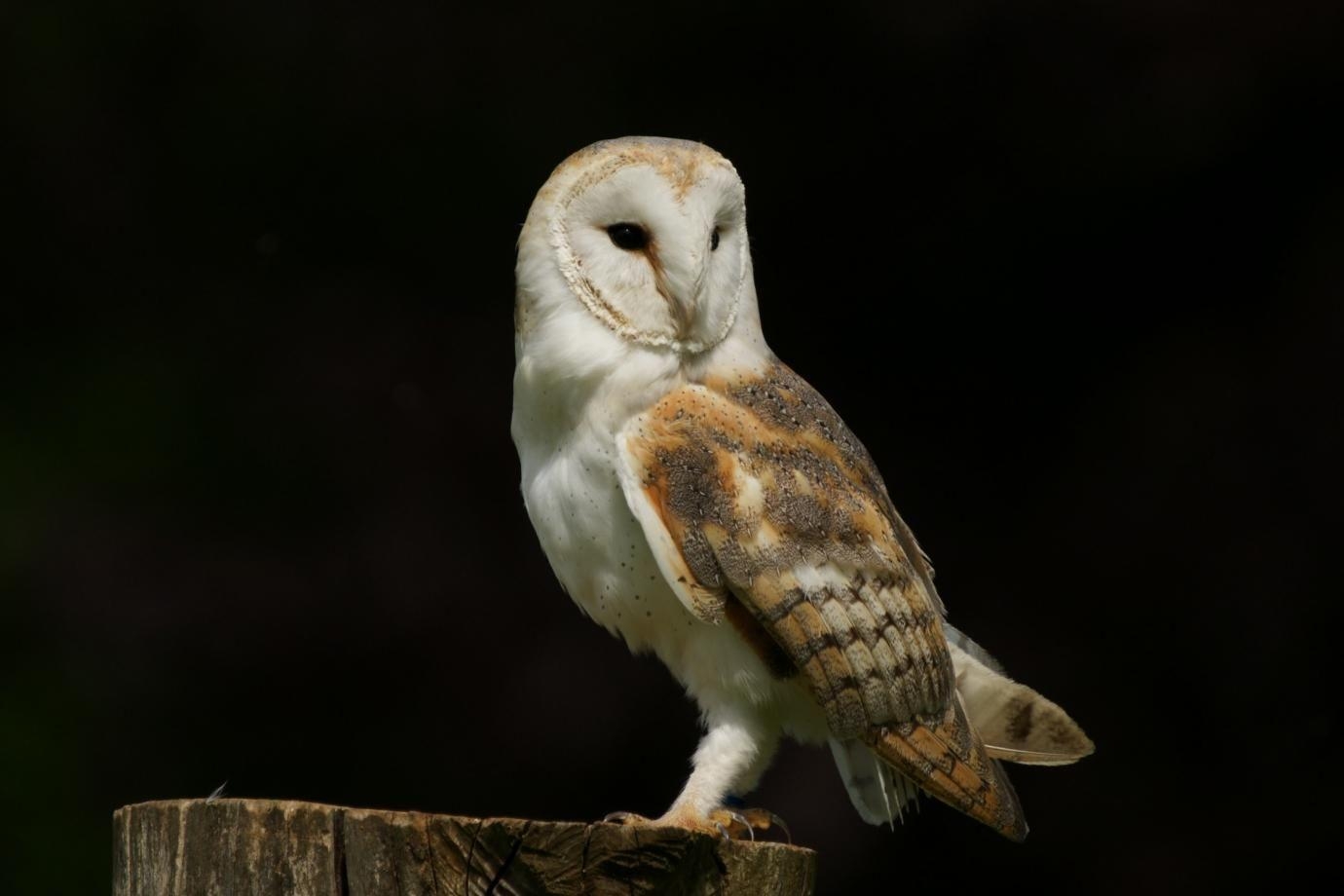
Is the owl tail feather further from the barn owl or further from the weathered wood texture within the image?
the weathered wood texture

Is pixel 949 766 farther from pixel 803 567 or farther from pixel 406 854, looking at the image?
pixel 406 854

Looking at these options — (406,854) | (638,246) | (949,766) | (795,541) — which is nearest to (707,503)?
(795,541)

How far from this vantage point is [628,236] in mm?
2070

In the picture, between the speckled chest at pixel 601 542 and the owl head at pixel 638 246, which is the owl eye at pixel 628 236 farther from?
the speckled chest at pixel 601 542

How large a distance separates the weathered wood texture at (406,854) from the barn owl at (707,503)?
439 millimetres

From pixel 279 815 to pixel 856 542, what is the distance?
2.82 ft

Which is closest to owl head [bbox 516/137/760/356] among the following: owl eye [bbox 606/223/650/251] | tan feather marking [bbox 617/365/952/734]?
owl eye [bbox 606/223/650/251]

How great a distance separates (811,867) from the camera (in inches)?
66.0

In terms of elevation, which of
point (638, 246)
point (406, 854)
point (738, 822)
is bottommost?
point (738, 822)

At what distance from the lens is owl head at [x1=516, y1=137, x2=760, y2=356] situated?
6.62 ft

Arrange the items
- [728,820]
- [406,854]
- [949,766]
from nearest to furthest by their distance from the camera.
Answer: [406,854]
[728,820]
[949,766]

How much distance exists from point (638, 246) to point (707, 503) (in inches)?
13.4

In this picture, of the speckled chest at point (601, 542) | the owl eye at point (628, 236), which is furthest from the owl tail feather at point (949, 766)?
the owl eye at point (628, 236)

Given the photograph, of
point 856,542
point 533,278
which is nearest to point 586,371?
point 533,278
